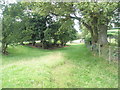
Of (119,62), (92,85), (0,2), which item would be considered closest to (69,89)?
(92,85)

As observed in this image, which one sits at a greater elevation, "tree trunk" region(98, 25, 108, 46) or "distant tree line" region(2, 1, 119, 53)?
"distant tree line" region(2, 1, 119, 53)

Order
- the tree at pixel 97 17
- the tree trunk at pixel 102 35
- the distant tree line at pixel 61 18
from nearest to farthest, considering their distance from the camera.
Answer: the tree at pixel 97 17, the distant tree line at pixel 61 18, the tree trunk at pixel 102 35

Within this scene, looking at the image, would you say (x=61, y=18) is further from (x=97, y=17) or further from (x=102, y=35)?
(x=102, y=35)

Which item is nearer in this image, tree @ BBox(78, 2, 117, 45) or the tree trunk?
tree @ BBox(78, 2, 117, 45)

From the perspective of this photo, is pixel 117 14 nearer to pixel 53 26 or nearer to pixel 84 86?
pixel 84 86

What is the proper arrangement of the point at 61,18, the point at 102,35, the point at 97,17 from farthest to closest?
1. the point at 61,18
2. the point at 102,35
3. the point at 97,17

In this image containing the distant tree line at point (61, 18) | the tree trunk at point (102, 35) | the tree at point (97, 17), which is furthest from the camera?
the tree trunk at point (102, 35)

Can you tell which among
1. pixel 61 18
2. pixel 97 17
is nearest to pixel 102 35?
pixel 97 17

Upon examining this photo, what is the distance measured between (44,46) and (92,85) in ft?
48.9

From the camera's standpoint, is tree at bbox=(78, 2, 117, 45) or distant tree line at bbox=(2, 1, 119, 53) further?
distant tree line at bbox=(2, 1, 119, 53)

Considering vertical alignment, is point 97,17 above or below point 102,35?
above

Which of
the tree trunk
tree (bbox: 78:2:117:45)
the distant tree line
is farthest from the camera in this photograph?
the tree trunk

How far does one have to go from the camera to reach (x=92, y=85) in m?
3.18

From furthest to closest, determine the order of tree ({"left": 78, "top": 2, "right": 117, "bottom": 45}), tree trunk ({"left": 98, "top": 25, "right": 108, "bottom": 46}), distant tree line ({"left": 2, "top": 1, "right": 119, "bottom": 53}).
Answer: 1. tree trunk ({"left": 98, "top": 25, "right": 108, "bottom": 46})
2. distant tree line ({"left": 2, "top": 1, "right": 119, "bottom": 53})
3. tree ({"left": 78, "top": 2, "right": 117, "bottom": 45})
